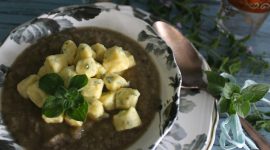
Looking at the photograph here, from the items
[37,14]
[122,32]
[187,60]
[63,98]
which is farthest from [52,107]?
[37,14]

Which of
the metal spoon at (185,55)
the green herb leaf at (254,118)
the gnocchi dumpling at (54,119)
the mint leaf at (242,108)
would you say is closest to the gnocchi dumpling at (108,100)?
the gnocchi dumpling at (54,119)

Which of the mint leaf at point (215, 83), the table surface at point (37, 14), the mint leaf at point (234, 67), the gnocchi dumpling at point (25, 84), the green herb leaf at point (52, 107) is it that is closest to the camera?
the green herb leaf at point (52, 107)

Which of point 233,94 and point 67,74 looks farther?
point 233,94

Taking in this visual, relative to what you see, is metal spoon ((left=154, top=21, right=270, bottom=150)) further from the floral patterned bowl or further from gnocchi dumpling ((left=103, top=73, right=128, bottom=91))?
gnocchi dumpling ((left=103, top=73, right=128, bottom=91))

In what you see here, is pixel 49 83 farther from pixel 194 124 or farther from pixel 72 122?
pixel 194 124

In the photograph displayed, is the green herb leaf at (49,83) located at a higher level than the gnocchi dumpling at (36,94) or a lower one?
higher

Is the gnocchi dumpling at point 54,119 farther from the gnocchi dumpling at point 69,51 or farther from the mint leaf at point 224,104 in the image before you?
the mint leaf at point 224,104
